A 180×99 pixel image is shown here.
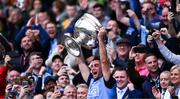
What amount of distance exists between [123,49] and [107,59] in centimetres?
176

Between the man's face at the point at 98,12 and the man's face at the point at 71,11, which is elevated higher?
the man's face at the point at 71,11

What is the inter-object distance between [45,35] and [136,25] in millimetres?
2397

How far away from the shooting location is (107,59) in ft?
49.4

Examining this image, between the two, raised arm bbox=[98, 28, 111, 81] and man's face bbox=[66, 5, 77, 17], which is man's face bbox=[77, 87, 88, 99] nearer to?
raised arm bbox=[98, 28, 111, 81]

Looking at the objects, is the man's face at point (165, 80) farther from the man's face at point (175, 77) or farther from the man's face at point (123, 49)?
the man's face at point (123, 49)

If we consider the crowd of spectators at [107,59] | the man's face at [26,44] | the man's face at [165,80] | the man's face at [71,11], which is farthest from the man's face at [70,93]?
the man's face at [71,11]

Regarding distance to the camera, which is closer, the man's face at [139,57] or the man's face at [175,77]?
the man's face at [175,77]

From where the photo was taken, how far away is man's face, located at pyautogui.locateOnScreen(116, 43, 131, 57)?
16734 mm

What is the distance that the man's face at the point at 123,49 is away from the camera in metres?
16.7

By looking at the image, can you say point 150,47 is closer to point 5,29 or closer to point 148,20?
point 148,20

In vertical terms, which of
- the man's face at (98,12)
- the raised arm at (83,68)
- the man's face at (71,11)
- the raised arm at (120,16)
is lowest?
the raised arm at (83,68)

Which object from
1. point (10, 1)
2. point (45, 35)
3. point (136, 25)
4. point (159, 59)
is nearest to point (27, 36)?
point (45, 35)

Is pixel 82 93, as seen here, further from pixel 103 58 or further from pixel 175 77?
pixel 175 77

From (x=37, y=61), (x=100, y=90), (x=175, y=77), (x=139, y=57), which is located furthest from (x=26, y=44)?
(x=175, y=77)
